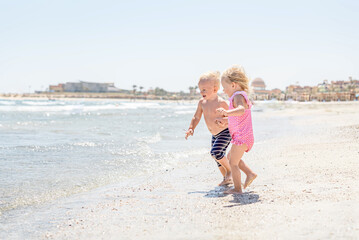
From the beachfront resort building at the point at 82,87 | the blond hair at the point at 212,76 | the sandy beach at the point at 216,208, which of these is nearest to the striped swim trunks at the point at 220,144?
the sandy beach at the point at 216,208

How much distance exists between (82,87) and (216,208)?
16507 centimetres

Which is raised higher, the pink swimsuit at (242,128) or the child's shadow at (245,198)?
the pink swimsuit at (242,128)

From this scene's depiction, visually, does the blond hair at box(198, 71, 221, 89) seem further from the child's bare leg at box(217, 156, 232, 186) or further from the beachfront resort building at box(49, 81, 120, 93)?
the beachfront resort building at box(49, 81, 120, 93)

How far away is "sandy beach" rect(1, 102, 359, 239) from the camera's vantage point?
2518 mm

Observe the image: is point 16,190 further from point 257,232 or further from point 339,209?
point 339,209

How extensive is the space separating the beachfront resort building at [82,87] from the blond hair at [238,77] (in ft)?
537

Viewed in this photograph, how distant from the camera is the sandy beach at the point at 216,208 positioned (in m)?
2.52

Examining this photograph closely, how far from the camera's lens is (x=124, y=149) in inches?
306

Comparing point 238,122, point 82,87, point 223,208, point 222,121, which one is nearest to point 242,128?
point 238,122

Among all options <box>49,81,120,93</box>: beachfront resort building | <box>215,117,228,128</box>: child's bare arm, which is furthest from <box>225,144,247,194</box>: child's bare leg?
<box>49,81,120,93</box>: beachfront resort building

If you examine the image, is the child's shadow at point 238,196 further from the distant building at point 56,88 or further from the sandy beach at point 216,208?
the distant building at point 56,88

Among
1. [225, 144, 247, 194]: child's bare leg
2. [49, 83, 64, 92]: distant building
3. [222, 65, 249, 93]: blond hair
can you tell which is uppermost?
[49, 83, 64, 92]: distant building

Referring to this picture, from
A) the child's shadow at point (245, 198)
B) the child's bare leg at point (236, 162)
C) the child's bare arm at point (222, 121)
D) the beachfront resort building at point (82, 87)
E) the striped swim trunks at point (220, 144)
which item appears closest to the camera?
the child's shadow at point (245, 198)

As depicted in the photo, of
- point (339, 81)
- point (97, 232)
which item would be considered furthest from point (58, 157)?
point (339, 81)
